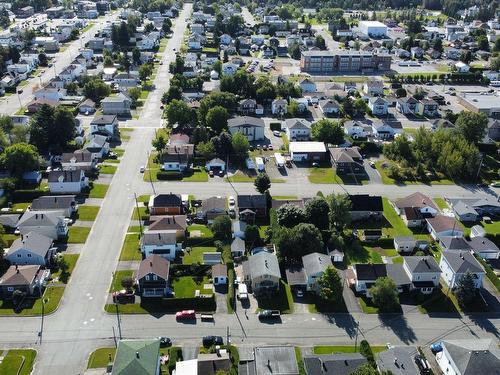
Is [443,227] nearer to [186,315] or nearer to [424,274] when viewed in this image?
[424,274]

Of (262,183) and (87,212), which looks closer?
(87,212)

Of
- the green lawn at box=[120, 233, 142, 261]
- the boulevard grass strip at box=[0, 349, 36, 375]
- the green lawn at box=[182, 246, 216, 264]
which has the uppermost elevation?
the boulevard grass strip at box=[0, 349, 36, 375]

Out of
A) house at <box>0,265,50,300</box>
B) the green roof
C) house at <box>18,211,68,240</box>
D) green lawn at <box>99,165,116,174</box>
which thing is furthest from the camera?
green lawn at <box>99,165,116,174</box>

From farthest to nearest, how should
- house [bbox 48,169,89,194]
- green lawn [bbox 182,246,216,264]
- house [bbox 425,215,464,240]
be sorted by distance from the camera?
house [bbox 48,169,89,194], house [bbox 425,215,464,240], green lawn [bbox 182,246,216,264]

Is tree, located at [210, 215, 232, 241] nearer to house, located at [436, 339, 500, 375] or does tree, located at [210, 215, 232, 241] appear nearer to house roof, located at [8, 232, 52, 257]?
house roof, located at [8, 232, 52, 257]

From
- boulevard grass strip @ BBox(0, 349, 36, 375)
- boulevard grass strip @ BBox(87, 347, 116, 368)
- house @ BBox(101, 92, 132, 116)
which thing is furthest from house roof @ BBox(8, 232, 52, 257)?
house @ BBox(101, 92, 132, 116)

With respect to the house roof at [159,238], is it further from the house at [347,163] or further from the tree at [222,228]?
the house at [347,163]

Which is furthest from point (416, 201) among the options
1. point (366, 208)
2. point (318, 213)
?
point (318, 213)
